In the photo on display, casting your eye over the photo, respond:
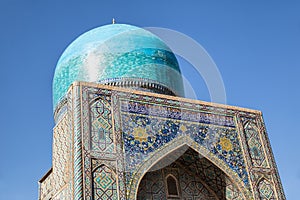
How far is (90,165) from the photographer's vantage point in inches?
249

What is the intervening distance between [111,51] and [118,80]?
2.23 ft

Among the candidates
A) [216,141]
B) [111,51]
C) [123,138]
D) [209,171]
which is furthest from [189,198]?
[111,51]

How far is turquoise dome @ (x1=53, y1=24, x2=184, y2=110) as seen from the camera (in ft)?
27.6

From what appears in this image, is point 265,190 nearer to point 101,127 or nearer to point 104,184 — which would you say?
point 104,184

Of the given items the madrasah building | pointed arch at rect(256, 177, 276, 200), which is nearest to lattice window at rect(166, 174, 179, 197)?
the madrasah building

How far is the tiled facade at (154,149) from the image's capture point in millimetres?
6430

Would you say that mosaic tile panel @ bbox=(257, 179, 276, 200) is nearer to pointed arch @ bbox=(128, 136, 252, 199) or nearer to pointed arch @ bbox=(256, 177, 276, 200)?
pointed arch @ bbox=(256, 177, 276, 200)

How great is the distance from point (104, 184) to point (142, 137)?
1.10m

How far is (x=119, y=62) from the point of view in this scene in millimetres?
8523

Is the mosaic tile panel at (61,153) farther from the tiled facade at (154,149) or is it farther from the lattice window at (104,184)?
the lattice window at (104,184)

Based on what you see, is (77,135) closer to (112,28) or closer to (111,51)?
(111,51)

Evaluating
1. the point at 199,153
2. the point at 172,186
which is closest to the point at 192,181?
the point at 172,186

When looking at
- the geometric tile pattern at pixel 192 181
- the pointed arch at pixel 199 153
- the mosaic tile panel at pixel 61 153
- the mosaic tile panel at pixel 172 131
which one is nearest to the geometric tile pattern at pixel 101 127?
the mosaic tile panel at pixel 172 131

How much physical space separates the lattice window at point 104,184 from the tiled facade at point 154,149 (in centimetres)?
1
